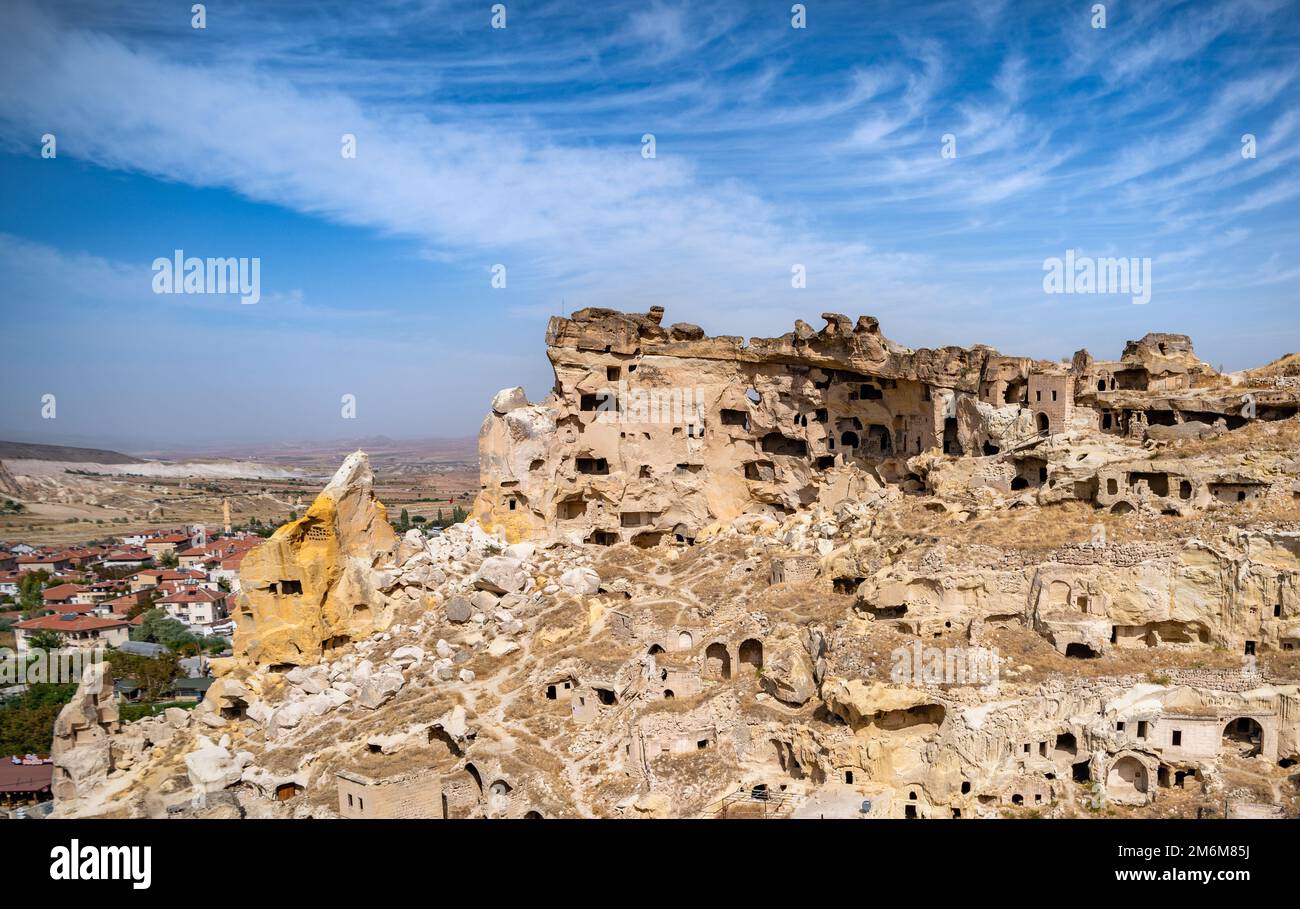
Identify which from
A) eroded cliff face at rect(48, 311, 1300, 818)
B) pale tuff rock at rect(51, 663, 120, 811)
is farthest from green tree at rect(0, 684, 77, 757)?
eroded cliff face at rect(48, 311, 1300, 818)

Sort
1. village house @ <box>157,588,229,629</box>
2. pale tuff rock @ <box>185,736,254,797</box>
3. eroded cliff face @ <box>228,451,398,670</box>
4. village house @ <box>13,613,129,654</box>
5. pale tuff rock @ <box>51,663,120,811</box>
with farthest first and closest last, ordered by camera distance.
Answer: village house @ <box>157,588,229,629</box>, village house @ <box>13,613,129,654</box>, eroded cliff face @ <box>228,451,398,670</box>, pale tuff rock @ <box>51,663,120,811</box>, pale tuff rock @ <box>185,736,254,797</box>

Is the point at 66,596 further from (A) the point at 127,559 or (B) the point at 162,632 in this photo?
(A) the point at 127,559

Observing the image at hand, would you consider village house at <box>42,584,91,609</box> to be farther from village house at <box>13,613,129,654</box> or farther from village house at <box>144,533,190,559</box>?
village house at <box>144,533,190,559</box>

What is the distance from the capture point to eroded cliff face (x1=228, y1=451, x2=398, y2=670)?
2673cm

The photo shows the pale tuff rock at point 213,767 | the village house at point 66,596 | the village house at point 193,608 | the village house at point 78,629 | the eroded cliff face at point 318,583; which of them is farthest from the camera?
the village house at point 66,596

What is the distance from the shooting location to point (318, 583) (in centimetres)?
2730

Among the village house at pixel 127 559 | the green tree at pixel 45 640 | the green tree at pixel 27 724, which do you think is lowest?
the green tree at pixel 27 724

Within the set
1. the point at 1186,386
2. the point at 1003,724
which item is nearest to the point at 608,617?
the point at 1003,724

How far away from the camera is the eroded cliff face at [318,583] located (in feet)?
87.7

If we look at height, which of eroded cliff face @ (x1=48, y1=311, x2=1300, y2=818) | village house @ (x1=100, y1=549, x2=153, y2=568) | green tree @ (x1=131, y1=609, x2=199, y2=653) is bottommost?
green tree @ (x1=131, y1=609, x2=199, y2=653)

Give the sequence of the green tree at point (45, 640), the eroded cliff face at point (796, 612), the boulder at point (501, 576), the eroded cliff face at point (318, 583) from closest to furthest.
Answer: the eroded cliff face at point (796, 612)
the eroded cliff face at point (318, 583)
the boulder at point (501, 576)
the green tree at point (45, 640)

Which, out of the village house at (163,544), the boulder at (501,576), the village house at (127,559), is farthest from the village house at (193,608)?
the boulder at (501,576)

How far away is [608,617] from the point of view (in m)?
25.7

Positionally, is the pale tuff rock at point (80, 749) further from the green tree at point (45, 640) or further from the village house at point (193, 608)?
the village house at point (193, 608)
